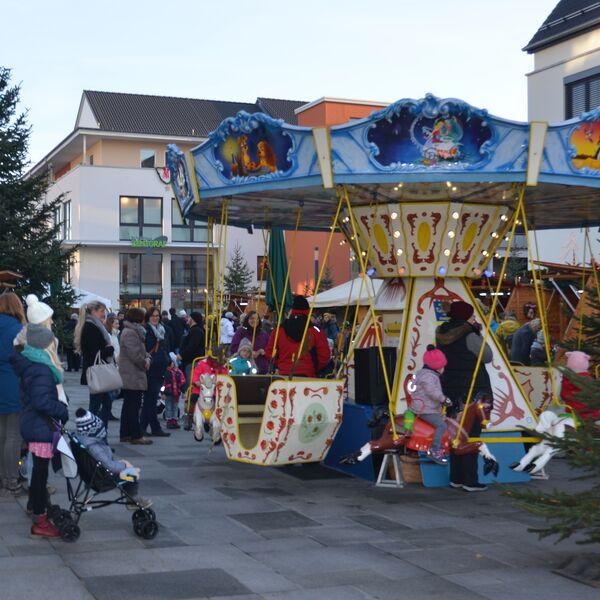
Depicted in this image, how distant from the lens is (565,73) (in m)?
26.0

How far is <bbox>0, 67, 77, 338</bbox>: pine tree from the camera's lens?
23.3 meters

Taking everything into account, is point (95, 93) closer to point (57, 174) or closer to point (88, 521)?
point (57, 174)

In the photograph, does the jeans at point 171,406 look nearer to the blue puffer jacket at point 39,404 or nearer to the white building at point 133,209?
the blue puffer jacket at point 39,404

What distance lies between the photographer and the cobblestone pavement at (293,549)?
21.2 feet

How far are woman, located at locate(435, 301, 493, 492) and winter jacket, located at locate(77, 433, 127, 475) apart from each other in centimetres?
395

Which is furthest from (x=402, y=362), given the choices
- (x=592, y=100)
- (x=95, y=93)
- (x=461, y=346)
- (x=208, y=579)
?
(x=95, y=93)

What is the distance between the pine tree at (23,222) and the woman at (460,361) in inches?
580

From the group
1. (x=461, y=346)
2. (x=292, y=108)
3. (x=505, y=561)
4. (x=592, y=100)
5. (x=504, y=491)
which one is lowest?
(x=505, y=561)

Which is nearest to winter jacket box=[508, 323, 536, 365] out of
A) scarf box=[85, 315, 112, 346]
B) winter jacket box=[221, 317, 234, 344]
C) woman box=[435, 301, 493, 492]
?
woman box=[435, 301, 493, 492]

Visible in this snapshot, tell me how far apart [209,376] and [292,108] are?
48529mm

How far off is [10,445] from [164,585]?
3.28 meters

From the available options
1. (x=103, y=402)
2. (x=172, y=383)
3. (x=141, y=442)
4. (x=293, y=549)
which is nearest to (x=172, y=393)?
(x=172, y=383)

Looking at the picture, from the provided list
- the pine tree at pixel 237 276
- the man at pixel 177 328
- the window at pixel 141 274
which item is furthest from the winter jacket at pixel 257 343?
the window at pixel 141 274

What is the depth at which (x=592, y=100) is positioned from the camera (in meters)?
24.9
